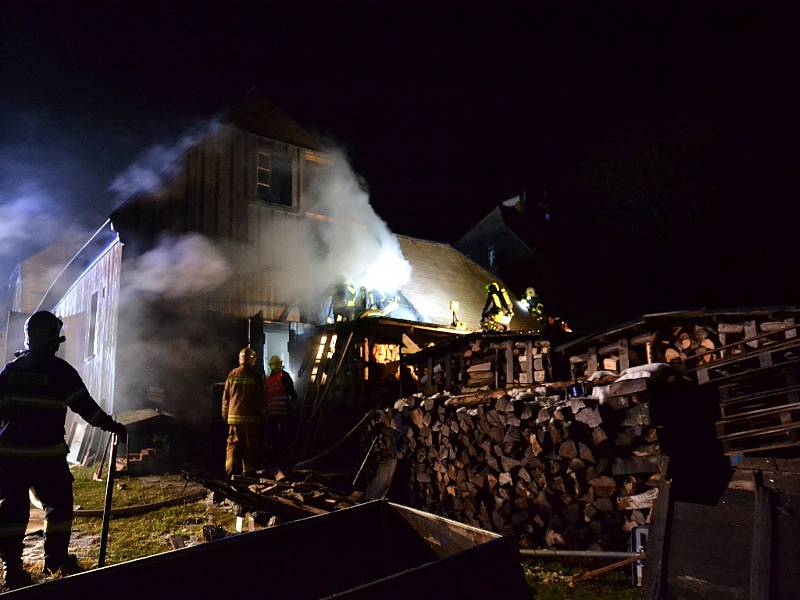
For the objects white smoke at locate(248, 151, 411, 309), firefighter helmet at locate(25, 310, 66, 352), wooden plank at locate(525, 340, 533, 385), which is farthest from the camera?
white smoke at locate(248, 151, 411, 309)

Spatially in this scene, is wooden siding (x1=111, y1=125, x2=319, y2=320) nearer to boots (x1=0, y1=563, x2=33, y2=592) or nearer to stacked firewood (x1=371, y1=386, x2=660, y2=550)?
stacked firewood (x1=371, y1=386, x2=660, y2=550)

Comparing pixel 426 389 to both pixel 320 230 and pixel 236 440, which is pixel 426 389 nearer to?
pixel 236 440

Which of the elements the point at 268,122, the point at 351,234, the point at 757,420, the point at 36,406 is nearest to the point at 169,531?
the point at 36,406

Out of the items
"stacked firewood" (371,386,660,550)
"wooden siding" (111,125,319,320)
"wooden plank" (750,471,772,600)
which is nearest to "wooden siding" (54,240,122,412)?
"wooden siding" (111,125,319,320)

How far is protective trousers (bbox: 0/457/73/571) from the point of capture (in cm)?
411

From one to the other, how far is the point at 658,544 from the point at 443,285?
47.6 ft

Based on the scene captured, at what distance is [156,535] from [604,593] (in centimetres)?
494

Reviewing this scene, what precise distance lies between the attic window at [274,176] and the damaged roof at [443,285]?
4831 mm

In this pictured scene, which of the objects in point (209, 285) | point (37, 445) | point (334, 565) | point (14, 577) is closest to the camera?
point (334, 565)

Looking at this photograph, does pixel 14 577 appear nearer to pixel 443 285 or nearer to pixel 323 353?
pixel 323 353

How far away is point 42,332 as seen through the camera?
453 centimetres

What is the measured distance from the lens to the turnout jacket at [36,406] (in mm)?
4242

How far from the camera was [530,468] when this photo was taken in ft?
19.5

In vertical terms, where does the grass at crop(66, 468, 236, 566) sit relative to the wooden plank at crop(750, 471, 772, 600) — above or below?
below
